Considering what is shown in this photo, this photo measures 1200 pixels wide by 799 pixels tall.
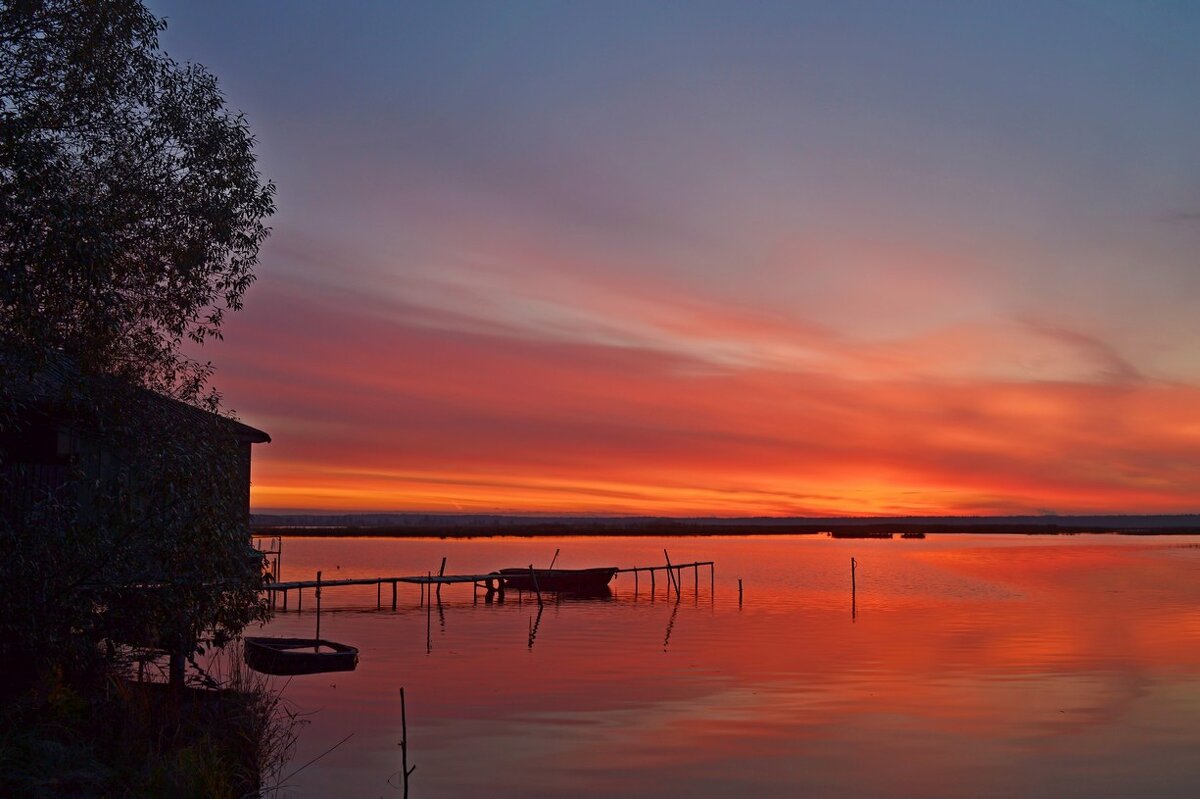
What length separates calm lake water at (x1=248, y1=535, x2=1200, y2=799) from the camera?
22.1m

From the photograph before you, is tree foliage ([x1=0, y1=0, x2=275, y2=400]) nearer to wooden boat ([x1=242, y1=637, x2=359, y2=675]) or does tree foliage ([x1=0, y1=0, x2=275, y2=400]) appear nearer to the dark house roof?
the dark house roof

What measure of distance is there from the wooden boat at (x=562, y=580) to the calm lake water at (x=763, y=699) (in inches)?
122

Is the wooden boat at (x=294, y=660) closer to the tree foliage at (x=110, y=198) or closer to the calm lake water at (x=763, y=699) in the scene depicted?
the calm lake water at (x=763, y=699)

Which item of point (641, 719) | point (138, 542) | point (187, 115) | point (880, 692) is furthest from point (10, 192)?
point (880, 692)

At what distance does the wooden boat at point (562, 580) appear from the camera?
226 ft

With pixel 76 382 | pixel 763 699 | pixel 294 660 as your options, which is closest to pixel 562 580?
pixel 294 660

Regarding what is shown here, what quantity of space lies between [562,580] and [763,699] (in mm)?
44398

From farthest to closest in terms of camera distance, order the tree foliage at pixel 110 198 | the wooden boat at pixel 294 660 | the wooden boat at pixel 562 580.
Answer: the wooden boat at pixel 562 580
the wooden boat at pixel 294 660
the tree foliage at pixel 110 198

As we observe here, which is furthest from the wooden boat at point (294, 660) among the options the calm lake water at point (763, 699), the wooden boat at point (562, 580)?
the wooden boat at point (562, 580)

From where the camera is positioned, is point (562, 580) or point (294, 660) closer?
point (294, 660)

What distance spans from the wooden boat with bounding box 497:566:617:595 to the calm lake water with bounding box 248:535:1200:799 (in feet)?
10.2

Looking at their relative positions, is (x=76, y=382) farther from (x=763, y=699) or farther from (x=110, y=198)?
(x=763, y=699)

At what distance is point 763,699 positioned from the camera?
31.1 meters

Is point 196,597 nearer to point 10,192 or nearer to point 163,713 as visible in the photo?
point 163,713
